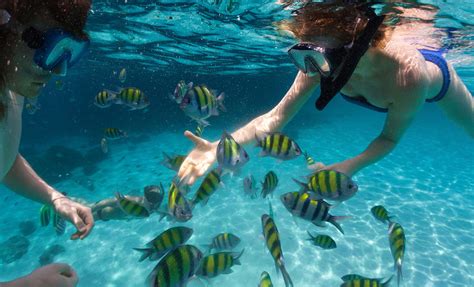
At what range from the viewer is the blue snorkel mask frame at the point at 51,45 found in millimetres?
1890

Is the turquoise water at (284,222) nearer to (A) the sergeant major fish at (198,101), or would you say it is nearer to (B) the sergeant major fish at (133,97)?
(B) the sergeant major fish at (133,97)

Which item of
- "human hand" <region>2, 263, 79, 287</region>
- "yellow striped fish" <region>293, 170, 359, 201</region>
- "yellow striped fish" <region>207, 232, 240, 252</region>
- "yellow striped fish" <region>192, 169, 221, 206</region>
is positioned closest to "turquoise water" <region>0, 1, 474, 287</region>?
"yellow striped fish" <region>207, 232, 240, 252</region>

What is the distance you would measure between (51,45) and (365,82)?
3.48 metres

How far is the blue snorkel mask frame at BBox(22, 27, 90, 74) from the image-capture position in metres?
1.89

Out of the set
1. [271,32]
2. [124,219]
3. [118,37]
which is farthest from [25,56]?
[118,37]

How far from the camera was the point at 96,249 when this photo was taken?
9.55 m

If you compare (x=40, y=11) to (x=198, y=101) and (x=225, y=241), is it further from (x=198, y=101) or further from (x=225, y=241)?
(x=225, y=241)

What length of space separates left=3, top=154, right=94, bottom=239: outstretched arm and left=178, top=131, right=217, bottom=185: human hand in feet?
4.04

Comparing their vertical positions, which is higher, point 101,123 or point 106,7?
point 106,7

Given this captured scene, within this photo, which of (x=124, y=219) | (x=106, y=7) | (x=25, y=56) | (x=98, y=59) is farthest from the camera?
(x=98, y=59)

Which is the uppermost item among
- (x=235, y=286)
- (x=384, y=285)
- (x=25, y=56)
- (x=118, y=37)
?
(x=25, y=56)

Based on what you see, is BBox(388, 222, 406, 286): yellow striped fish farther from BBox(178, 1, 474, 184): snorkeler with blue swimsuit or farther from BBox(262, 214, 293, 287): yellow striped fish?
BBox(262, 214, 293, 287): yellow striped fish

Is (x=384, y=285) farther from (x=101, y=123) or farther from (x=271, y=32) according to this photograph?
(x=101, y=123)

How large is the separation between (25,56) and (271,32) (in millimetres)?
13554
